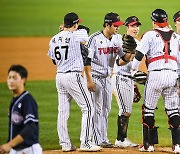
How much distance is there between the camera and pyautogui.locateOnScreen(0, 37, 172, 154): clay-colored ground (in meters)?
19.8

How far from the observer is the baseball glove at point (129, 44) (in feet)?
35.1

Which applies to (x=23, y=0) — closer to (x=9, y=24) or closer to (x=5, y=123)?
(x=9, y=24)

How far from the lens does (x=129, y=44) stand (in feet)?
35.2

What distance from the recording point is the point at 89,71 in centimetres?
1065

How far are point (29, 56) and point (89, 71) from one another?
1188cm

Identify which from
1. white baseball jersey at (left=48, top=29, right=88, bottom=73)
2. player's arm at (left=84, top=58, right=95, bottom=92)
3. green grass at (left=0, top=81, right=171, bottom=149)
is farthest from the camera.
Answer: green grass at (left=0, top=81, right=171, bottom=149)

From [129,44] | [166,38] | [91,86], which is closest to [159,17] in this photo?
[166,38]

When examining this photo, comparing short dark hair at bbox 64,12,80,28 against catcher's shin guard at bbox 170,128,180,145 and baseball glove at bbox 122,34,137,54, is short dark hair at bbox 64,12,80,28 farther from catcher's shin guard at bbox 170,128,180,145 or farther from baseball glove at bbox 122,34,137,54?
catcher's shin guard at bbox 170,128,180,145

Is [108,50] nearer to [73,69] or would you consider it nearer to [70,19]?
[73,69]

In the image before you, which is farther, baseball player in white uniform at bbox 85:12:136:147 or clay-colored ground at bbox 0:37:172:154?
clay-colored ground at bbox 0:37:172:154

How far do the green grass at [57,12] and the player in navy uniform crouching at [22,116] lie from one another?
1950cm

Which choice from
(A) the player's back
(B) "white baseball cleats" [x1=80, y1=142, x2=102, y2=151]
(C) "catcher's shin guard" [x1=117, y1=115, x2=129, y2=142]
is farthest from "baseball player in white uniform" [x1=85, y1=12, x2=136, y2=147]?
(A) the player's back

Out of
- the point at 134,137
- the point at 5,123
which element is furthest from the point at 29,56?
the point at 134,137

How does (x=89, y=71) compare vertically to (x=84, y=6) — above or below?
below
